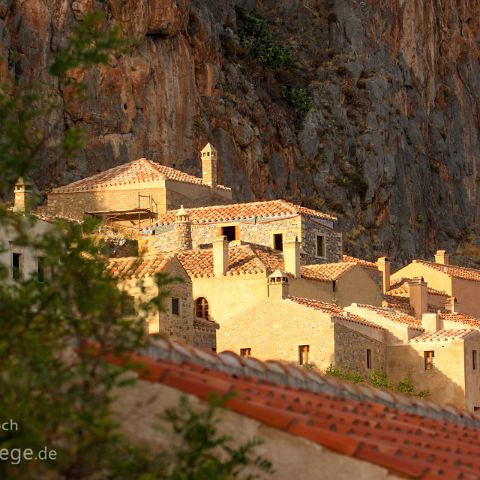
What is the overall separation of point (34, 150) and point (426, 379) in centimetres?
4165

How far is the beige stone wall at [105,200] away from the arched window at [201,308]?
14.2 metres

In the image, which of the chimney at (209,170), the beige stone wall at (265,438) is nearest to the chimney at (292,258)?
the chimney at (209,170)

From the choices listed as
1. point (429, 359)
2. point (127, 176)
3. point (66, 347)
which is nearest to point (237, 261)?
point (429, 359)

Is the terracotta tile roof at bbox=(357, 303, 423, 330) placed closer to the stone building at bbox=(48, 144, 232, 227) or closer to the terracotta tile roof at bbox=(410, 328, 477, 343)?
the terracotta tile roof at bbox=(410, 328, 477, 343)


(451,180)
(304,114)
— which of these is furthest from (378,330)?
(451,180)

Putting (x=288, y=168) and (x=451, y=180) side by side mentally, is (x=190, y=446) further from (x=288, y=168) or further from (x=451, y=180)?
(x=451, y=180)

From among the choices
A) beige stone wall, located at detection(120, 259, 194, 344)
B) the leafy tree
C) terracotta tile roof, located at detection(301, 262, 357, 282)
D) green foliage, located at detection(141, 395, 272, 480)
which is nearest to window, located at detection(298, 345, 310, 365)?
beige stone wall, located at detection(120, 259, 194, 344)

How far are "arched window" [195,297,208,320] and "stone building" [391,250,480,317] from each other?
1748 cm

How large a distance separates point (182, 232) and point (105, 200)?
353 inches

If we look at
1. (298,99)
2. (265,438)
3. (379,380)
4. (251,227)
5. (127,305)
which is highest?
(298,99)

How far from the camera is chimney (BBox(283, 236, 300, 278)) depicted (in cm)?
5832

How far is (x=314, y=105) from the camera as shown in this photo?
348ft

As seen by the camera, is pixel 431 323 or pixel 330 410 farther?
pixel 431 323

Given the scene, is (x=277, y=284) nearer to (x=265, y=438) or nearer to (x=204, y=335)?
(x=204, y=335)
